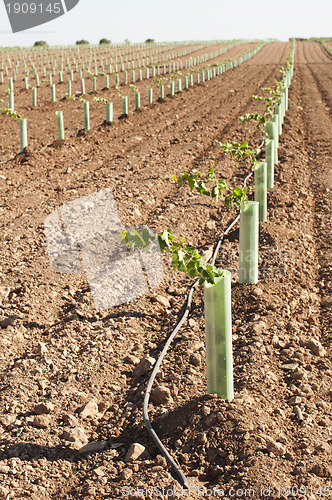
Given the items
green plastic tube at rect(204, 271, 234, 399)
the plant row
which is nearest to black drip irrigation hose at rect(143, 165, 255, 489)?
green plastic tube at rect(204, 271, 234, 399)

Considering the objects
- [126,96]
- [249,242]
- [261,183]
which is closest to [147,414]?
[249,242]

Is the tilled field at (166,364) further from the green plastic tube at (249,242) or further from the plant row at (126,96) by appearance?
the plant row at (126,96)

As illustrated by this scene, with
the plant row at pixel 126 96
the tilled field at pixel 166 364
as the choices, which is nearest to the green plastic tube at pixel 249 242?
the tilled field at pixel 166 364

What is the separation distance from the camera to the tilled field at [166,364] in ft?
9.86

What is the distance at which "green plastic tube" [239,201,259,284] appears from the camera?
509 centimetres

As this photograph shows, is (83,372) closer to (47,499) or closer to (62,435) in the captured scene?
(62,435)

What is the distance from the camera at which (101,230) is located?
21.1 feet

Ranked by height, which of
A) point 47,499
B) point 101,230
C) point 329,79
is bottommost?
point 47,499

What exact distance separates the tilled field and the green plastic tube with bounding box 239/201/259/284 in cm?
14

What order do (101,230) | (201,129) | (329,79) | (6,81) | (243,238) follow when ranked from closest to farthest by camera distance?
(243,238)
(101,230)
(201,129)
(329,79)
(6,81)

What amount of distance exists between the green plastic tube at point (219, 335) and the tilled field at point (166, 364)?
11 cm

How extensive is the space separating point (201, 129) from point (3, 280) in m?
8.41

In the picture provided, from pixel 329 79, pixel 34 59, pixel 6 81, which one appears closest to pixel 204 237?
pixel 329 79

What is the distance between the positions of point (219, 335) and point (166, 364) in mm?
844
